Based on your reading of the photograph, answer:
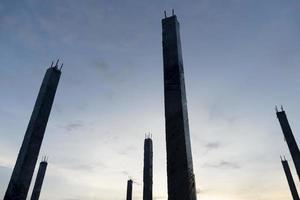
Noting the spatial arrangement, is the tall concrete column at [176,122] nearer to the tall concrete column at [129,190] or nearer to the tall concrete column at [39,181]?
the tall concrete column at [39,181]

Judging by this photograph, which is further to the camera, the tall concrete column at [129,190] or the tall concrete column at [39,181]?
the tall concrete column at [129,190]

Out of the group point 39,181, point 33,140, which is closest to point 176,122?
point 33,140

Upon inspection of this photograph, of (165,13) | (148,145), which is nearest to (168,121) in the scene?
(165,13)

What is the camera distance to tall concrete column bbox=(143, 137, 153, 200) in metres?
17.0

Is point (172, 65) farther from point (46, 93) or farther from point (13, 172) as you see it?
point (13, 172)

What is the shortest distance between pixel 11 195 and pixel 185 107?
6.32 metres

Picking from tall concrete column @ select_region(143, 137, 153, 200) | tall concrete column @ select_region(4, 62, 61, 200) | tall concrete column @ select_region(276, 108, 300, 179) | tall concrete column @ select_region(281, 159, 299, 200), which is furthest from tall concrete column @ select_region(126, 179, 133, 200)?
tall concrete column @ select_region(4, 62, 61, 200)

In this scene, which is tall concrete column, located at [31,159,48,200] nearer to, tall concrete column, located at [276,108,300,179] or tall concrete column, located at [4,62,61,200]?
tall concrete column, located at [4,62,61,200]

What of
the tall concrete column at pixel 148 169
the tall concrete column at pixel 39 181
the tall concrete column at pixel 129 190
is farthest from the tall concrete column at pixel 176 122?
the tall concrete column at pixel 129 190

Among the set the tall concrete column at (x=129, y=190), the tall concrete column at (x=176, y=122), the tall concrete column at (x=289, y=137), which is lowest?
the tall concrete column at (x=176, y=122)

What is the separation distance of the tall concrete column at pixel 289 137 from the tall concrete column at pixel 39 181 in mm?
17512

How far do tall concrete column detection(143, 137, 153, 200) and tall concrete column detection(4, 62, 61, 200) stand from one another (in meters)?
9.51

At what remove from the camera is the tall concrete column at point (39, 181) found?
1820 centimetres

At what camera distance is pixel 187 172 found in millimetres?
5184
